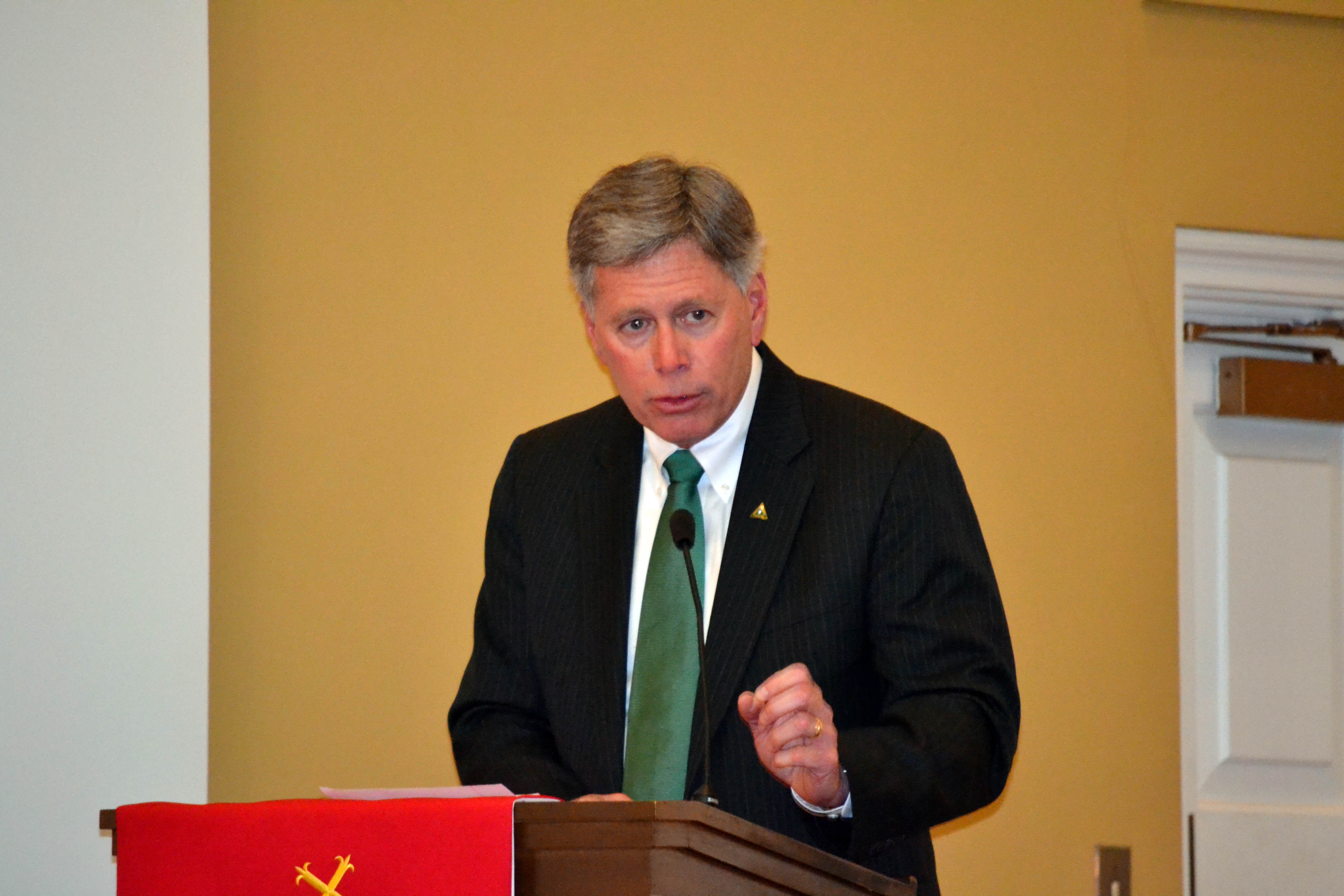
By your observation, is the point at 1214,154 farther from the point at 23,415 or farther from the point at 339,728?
the point at 23,415

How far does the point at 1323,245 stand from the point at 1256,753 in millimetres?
1389

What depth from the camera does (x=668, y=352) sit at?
2.09 m

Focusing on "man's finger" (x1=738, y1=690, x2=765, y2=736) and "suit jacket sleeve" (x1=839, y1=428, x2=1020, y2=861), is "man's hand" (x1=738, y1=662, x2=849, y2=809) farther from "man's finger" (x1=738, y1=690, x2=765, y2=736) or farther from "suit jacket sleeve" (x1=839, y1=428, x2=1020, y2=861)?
"suit jacket sleeve" (x1=839, y1=428, x2=1020, y2=861)

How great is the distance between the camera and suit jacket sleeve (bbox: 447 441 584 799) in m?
2.04

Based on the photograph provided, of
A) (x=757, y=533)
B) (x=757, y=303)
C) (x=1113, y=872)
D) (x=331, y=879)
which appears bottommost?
(x=1113, y=872)

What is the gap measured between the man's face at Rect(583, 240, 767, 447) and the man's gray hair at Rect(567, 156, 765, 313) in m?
0.02

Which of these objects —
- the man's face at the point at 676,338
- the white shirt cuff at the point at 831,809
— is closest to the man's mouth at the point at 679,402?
the man's face at the point at 676,338

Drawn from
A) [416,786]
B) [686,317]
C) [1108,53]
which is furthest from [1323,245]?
[416,786]

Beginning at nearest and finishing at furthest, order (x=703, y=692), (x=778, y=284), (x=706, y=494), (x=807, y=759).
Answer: (x=807, y=759), (x=703, y=692), (x=706, y=494), (x=778, y=284)

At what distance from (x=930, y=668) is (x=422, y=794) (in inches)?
28.9

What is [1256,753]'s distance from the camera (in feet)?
12.7

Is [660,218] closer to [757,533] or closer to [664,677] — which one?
[757,533]

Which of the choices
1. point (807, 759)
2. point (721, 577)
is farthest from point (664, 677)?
point (807, 759)

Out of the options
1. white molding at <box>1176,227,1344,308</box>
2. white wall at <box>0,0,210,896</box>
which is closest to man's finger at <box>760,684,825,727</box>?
white wall at <box>0,0,210,896</box>
